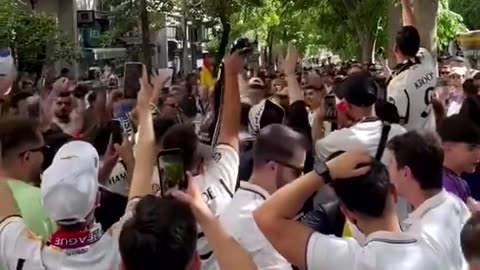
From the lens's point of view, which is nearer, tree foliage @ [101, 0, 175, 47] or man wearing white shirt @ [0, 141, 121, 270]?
man wearing white shirt @ [0, 141, 121, 270]

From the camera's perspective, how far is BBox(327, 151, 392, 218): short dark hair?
13.0 ft

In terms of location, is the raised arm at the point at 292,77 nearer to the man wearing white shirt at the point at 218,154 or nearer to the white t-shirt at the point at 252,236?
the man wearing white shirt at the point at 218,154

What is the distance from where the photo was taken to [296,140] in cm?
503

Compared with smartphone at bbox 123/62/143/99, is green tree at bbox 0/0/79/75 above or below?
below

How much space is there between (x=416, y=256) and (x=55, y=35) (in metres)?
28.6

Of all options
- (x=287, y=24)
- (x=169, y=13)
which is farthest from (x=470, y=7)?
(x=169, y=13)

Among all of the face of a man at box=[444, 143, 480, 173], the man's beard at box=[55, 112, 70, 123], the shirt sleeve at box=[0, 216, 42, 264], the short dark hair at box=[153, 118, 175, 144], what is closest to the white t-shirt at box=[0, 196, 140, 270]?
the shirt sleeve at box=[0, 216, 42, 264]

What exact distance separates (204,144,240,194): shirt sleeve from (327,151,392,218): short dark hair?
56.5 inches

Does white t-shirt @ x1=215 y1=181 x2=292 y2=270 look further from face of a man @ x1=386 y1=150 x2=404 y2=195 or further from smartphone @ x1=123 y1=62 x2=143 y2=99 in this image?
smartphone @ x1=123 y1=62 x2=143 y2=99

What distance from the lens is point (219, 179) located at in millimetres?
5406

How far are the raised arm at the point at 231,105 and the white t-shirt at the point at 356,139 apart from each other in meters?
0.53

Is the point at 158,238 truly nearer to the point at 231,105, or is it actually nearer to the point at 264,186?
the point at 264,186

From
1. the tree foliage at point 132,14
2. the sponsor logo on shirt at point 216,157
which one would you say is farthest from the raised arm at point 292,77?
the tree foliage at point 132,14

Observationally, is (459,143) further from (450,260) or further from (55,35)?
(55,35)
